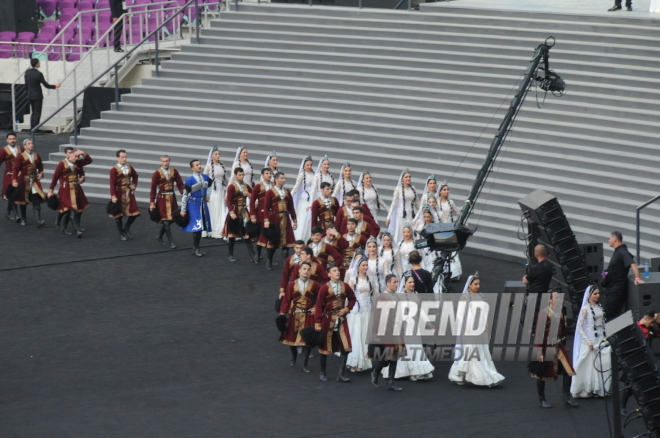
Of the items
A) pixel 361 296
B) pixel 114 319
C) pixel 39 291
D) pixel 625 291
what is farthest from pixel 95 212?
pixel 625 291

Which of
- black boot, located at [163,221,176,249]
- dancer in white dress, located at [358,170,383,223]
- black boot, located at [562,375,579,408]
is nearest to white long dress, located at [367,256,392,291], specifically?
Result: black boot, located at [562,375,579,408]

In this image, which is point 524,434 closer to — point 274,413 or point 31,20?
point 274,413

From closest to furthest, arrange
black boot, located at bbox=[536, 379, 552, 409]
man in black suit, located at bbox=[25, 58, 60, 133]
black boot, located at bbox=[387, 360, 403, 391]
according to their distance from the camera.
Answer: black boot, located at bbox=[536, 379, 552, 409], black boot, located at bbox=[387, 360, 403, 391], man in black suit, located at bbox=[25, 58, 60, 133]

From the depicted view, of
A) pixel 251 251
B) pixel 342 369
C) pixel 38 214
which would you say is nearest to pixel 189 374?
pixel 342 369

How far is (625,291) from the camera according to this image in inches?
575

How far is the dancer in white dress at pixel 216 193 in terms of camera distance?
19.1 metres

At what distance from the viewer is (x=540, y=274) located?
14.1 m

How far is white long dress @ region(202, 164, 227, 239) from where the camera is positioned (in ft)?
63.2

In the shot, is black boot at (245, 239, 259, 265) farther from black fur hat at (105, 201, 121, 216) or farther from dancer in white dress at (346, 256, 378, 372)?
dancer in white dress at (346, 256, 378, 372)

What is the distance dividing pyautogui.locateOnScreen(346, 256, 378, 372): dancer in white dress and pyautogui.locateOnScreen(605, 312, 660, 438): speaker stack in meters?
3.28

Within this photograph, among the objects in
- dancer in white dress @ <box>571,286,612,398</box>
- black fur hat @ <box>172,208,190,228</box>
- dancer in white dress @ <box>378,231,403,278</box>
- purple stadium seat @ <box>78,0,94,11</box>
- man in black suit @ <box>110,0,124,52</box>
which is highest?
purple stadium seat @ <box>78,0,94,11</box>

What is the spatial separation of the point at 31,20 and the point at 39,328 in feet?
53.5

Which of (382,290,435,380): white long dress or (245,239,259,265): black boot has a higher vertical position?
(245,239,259,265): black boot

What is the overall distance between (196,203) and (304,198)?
5.90 feet
